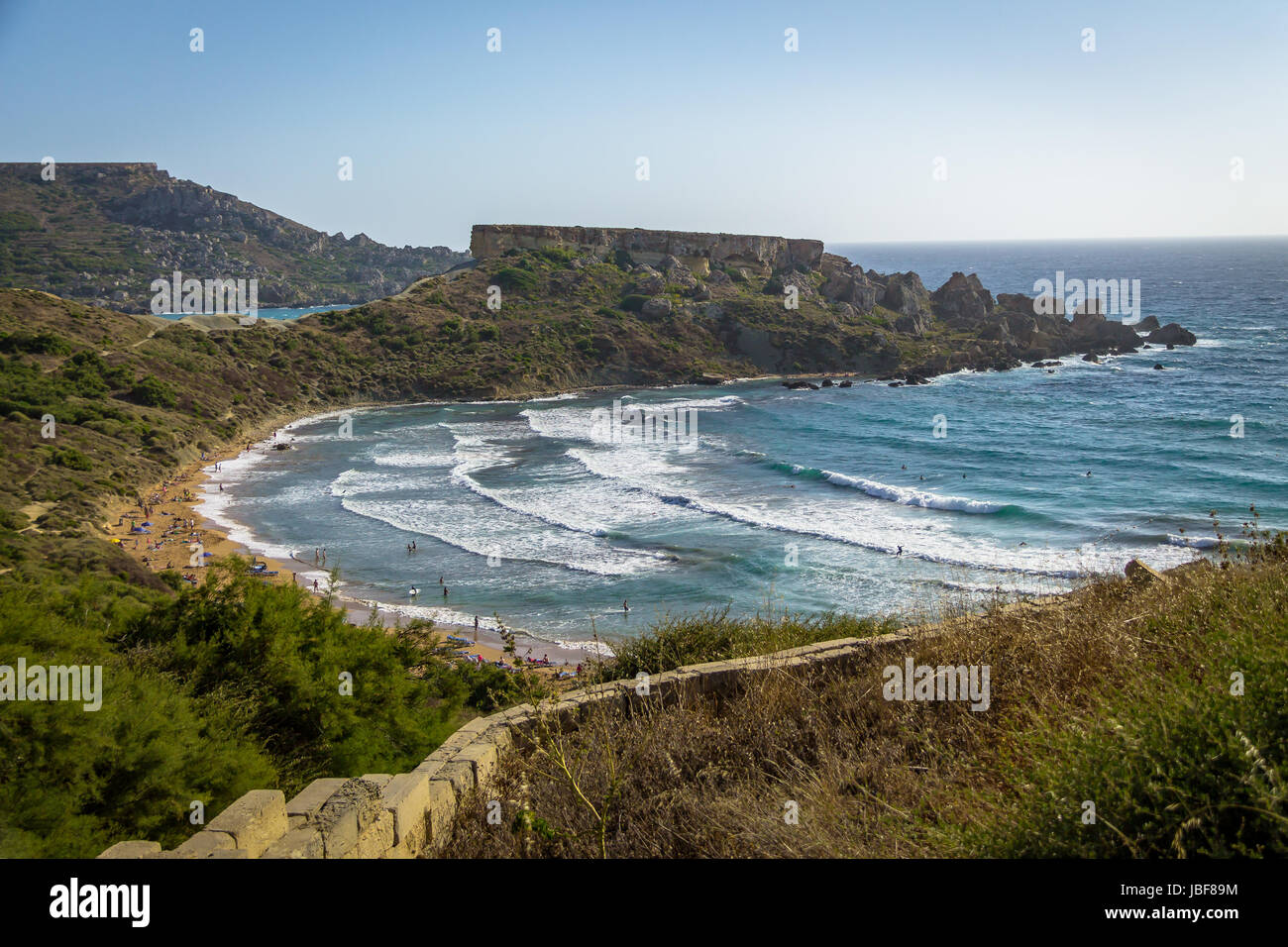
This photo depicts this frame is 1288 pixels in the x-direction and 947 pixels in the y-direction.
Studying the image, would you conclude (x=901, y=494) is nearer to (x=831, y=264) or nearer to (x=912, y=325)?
(x=912, y=325)

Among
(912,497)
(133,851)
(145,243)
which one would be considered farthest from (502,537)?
(145,243)

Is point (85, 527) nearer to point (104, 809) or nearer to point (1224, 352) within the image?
point (104, 809)

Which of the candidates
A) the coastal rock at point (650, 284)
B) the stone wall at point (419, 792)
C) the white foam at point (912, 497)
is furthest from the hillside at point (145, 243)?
the stone wall at point (419, 792)

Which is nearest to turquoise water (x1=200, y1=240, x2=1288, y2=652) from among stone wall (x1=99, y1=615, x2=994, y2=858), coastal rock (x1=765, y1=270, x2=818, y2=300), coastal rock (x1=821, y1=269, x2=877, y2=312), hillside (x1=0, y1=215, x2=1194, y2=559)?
hillside (x1=0, y1=215, x2=1194, y2=559)

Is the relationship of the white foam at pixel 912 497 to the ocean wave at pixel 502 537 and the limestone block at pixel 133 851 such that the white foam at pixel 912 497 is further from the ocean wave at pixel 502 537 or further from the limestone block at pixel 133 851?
the limestone block at pixel 133 851

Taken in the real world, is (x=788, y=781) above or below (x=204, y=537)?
above

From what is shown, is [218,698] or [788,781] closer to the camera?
[788,781]

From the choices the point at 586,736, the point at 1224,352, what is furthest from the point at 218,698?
the point at 1224,352

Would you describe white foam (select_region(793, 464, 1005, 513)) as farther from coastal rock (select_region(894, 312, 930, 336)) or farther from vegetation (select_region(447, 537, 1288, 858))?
coastal rock (select_region(894, 312, 930, 336))
